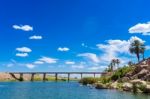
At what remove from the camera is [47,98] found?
80.2 meters

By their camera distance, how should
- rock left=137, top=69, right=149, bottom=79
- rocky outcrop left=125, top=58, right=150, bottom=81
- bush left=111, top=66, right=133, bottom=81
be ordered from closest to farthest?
1. rocky outcrop left=125, top=58, right=150, bottom=81
2. rock left=137, top=69, right=149, bottom=79
3. bush left=111, top=66, right=133, bottom=81

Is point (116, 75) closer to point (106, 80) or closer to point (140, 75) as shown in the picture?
point (106, 80)

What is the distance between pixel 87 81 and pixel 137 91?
96645mm

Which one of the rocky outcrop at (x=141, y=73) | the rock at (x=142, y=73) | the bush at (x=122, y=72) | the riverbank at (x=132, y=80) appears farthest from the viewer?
the bush at (x=122, y=72)

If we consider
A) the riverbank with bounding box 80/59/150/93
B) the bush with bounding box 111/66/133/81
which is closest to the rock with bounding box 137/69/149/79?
the riverbank with bounding box 80/59/150/93

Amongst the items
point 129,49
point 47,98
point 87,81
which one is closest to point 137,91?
point 47,98

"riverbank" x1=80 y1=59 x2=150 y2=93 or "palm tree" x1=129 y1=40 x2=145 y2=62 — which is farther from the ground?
"palm tree" x1=129 y1=40 x2=145 y2=62

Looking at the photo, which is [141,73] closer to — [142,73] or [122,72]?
[142,73]

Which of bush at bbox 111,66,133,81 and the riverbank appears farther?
bush at bbox 111,66,133,81

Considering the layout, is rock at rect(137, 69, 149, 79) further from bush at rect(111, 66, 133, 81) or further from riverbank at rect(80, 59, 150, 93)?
bush at rect(111, 66, 133, 81)

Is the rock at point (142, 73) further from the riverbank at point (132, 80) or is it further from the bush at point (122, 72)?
the bush at point (122, 72)

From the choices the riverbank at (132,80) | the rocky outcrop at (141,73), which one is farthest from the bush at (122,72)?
the rocky outcrop at (141,73)

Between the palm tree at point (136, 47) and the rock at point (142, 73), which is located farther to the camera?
the palm tree at point (136, 47)

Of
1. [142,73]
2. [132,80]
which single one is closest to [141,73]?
[142,73]
